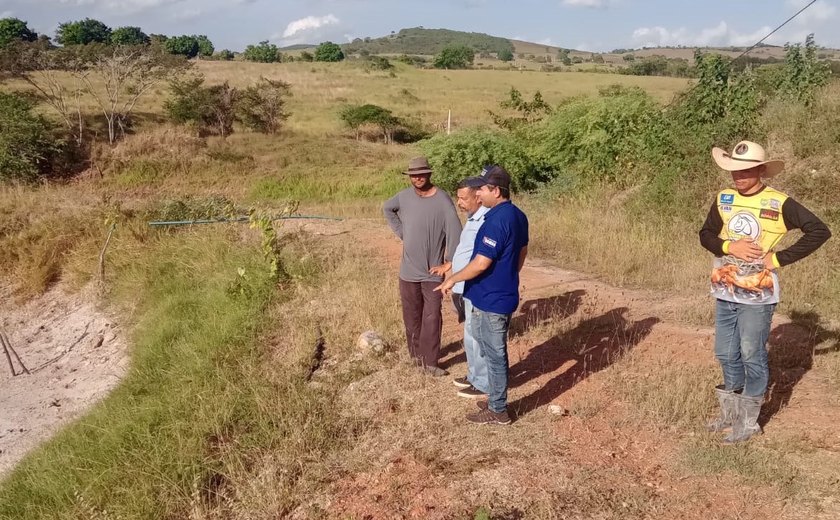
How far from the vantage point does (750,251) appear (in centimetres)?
343

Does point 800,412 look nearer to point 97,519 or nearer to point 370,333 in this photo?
point 370,333

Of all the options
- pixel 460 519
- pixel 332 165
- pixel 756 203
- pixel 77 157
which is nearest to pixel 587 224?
pixel 756 203

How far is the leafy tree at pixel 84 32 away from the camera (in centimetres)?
7000

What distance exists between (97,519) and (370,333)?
263cm

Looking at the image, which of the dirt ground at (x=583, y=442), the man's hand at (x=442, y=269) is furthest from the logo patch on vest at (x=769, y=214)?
the man's hand at (x=442, y=269)

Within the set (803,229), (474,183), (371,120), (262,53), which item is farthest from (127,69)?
(262,53)

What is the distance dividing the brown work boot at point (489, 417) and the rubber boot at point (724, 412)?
1237mm

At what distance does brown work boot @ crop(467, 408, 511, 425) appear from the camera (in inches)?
165

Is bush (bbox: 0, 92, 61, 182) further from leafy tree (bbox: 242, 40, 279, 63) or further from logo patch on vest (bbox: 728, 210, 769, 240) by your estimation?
leafy tree (bbox: 242, 40, 279, 63)

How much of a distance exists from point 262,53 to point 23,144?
57149 mm

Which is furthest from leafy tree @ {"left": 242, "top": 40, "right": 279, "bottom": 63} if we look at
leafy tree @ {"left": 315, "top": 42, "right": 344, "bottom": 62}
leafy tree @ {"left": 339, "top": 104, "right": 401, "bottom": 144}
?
leafy tree @ {"left": 339, "top": 104, "right": 401, "bottom": 144}

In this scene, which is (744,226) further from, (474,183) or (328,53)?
(328,53)

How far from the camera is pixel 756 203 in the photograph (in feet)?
11.3

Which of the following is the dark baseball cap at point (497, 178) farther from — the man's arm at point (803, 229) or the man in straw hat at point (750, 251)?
the man's arm at point (803, 229)
